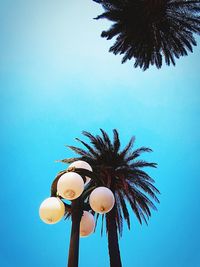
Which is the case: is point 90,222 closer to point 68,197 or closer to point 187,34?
point 68,197

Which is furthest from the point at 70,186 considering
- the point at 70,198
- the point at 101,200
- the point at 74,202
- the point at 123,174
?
the point at 123,174

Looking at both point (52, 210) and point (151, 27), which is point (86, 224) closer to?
point (52, 210)

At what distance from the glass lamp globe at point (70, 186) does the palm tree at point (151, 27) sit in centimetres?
645

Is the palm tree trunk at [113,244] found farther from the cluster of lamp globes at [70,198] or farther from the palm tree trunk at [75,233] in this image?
the cluster of lamp globes at [70,198]

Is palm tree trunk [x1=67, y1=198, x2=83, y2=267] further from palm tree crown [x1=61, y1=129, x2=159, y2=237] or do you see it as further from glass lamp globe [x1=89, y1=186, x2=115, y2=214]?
palm tree crown [x1=61, y1=129, x2=159, y2=237]

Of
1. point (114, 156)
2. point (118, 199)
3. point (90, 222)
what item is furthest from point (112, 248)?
point (90, 222)

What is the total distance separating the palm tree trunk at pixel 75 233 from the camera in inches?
165

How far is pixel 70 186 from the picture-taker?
15.5 ft

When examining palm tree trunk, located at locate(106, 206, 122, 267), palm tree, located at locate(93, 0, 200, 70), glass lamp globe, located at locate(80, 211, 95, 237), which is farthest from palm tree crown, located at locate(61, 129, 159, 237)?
glass lamp globe, located at locate(80, 211, 95, 237)

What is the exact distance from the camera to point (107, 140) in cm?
1397

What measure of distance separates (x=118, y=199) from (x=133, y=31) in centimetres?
694

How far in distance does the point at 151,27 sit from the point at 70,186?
694 centimetres

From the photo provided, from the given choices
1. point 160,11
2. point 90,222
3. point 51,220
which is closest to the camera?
point 51,220

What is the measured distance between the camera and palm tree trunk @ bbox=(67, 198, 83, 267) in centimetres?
419
